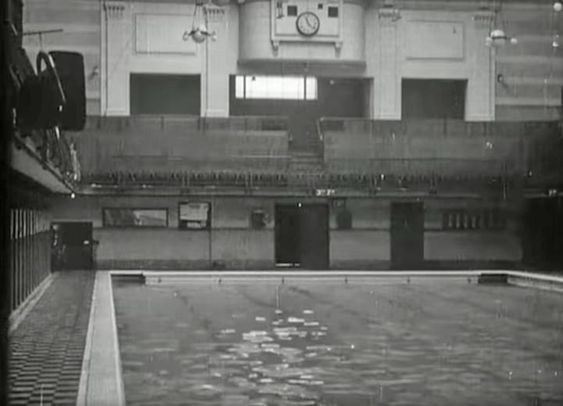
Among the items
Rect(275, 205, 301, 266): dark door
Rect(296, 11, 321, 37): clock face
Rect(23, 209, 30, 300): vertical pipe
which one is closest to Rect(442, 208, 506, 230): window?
Rect(275, 205, 301, 266): dark door

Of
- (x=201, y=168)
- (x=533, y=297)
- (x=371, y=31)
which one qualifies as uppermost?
(x=371, y=31)

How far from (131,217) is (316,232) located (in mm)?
5049

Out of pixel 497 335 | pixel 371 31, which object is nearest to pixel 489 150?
pixel 371 31

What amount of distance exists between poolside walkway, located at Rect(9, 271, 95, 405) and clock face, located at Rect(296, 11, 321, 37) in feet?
45.0

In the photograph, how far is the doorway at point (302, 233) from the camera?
27.7 metres

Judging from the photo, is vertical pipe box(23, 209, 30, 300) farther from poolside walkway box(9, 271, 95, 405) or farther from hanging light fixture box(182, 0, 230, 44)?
hanging light fixture box(182, 0, 230, 44)

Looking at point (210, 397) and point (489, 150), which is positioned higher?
point (489, 150)

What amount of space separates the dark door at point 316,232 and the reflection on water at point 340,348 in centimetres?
760

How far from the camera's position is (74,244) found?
26.4m

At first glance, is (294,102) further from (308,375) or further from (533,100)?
(308,375)

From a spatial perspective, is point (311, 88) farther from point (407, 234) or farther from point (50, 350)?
point (50, 350)

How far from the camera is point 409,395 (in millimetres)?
8117

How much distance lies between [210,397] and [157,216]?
19238mm

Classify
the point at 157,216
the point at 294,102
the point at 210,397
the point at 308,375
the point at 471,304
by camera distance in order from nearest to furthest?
the point at 210,397 → the point at 308,375 → the point at 471,304 → the point at 157,216 → the point at 294,102
